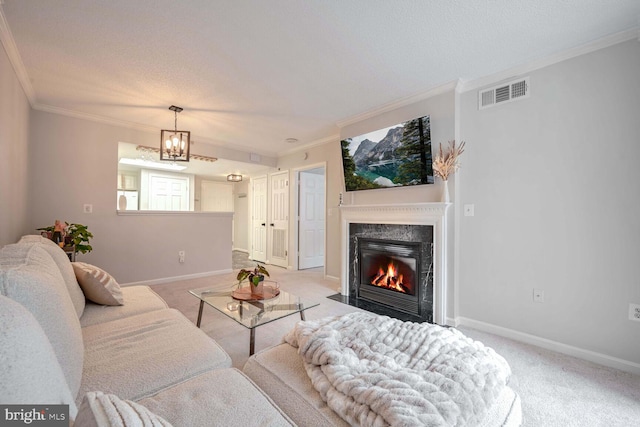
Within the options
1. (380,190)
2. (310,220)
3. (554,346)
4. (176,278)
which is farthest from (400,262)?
(176,278)

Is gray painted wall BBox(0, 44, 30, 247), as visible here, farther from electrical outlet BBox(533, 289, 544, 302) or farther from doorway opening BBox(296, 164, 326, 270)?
electrical outlet BBox(533, 289, 544, 302)

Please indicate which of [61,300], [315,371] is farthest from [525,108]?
[61,300]

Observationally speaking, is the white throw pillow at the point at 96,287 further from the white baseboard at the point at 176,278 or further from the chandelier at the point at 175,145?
the white baseboard at the point at 176,278

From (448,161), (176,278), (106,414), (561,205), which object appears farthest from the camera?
(176,278)

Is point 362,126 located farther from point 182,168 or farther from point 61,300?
point 182,168

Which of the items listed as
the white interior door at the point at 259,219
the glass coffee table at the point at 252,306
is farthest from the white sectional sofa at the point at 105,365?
the white interior door at the point at 259,219

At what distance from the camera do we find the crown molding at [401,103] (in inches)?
111

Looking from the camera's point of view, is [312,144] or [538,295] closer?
[538,295]

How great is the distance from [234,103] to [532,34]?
9.40ft

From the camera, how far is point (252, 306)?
2.14 meters

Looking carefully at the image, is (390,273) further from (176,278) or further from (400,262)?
(176,278)

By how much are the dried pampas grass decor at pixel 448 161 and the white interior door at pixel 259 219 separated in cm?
417

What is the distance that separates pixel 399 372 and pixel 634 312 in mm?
2114

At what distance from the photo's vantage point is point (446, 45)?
2.18 meters
